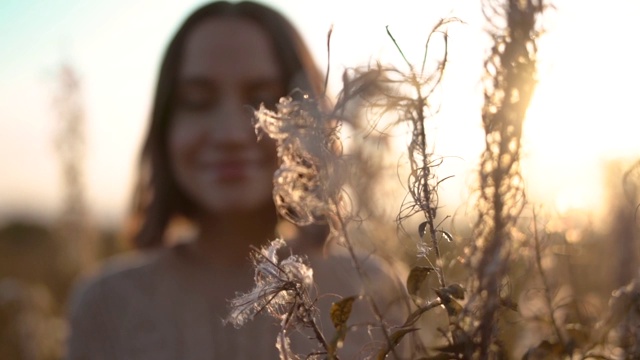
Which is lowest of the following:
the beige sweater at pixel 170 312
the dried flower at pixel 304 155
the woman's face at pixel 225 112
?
the beige sweater at pixel 170 312

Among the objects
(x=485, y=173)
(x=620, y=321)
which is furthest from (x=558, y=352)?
(x=485, y=173)

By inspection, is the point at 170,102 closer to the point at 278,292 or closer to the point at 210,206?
the point at 210,206

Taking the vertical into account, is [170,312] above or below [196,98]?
below

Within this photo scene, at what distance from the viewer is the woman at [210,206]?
2.61 m

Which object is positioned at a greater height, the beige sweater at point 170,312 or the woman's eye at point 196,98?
the woman's eye at point 196,98

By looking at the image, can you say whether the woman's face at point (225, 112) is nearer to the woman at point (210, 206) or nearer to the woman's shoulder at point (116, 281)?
the woman at point (210, 206)

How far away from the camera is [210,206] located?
9.39 feet

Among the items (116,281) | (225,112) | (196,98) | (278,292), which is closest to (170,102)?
(196,98)

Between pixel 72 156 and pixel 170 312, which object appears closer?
pixel 170 312

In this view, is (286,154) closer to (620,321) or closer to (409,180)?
(409,180)

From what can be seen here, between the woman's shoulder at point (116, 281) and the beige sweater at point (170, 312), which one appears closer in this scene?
the beige sweater at point (170, 312)

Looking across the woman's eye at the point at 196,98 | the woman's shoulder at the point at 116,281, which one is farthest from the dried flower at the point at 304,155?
the woman's shoulder at the point at 116,281

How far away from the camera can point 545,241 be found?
753mm

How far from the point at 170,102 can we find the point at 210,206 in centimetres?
47
